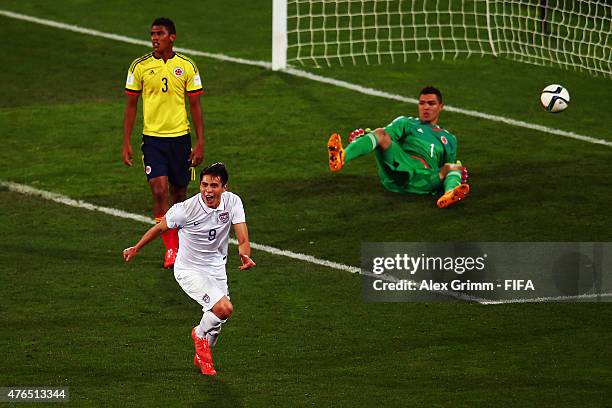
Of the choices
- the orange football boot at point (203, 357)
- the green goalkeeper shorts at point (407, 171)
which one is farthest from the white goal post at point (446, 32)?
the orange football boot at point (203, 357)

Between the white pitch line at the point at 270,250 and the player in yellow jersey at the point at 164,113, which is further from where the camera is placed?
the player in yellow jersey at the point at 164,113

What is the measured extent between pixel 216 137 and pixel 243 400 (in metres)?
8.07

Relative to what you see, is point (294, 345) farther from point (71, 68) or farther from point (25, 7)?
point (25, 7)

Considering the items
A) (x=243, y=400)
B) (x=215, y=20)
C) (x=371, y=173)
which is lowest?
(x=243, y=400)

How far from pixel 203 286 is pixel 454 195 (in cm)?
458

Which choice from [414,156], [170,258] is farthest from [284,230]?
[414,156]

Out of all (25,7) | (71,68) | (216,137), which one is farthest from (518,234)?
(25,7)

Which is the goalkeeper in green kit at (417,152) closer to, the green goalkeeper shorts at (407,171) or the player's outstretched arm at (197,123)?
the green goalkeeper shorts at (407,171)

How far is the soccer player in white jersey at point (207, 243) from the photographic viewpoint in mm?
11531

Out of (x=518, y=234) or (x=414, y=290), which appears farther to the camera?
(x=518, y=234)

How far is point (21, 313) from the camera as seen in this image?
42.4ft

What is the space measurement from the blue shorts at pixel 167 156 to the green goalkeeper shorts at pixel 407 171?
2.53m

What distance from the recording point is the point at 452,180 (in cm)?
1593

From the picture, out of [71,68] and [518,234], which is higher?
[71,68]
